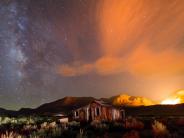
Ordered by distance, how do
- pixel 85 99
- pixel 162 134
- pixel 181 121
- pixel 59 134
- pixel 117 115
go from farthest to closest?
pixel 85 99, pixel 117 115, pixel 181 121, pixel 59 134, pixel 162 134

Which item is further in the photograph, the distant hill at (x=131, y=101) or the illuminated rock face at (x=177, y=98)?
the distant hill at (x=131, y=101)

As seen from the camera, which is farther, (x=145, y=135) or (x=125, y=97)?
(x=125, y=97)

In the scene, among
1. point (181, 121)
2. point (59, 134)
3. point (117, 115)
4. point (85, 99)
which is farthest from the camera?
point (85, 99)

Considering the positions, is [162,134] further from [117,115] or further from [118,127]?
[117,115]

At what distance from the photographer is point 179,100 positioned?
8000 centimetres

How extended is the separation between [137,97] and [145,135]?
8755 cm

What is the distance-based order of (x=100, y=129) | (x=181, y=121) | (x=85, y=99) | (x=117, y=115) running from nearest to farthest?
(x=100, y=129) < (x=181, y=121) < (x=117, y=115) < (x=85, y=99)

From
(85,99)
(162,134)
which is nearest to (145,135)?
(162,134)

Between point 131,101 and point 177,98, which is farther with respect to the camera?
point 131,101

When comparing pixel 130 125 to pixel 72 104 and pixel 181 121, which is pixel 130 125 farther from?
pixel 72 104

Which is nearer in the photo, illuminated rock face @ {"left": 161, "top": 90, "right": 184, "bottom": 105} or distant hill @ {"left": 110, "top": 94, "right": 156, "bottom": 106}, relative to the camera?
illuminated rock face @ {"left": 161, "top": 90, "right": 184, "bottom": 105}

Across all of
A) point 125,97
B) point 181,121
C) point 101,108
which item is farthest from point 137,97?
point 181,121

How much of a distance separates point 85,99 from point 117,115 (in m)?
80.6

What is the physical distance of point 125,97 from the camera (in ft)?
355
